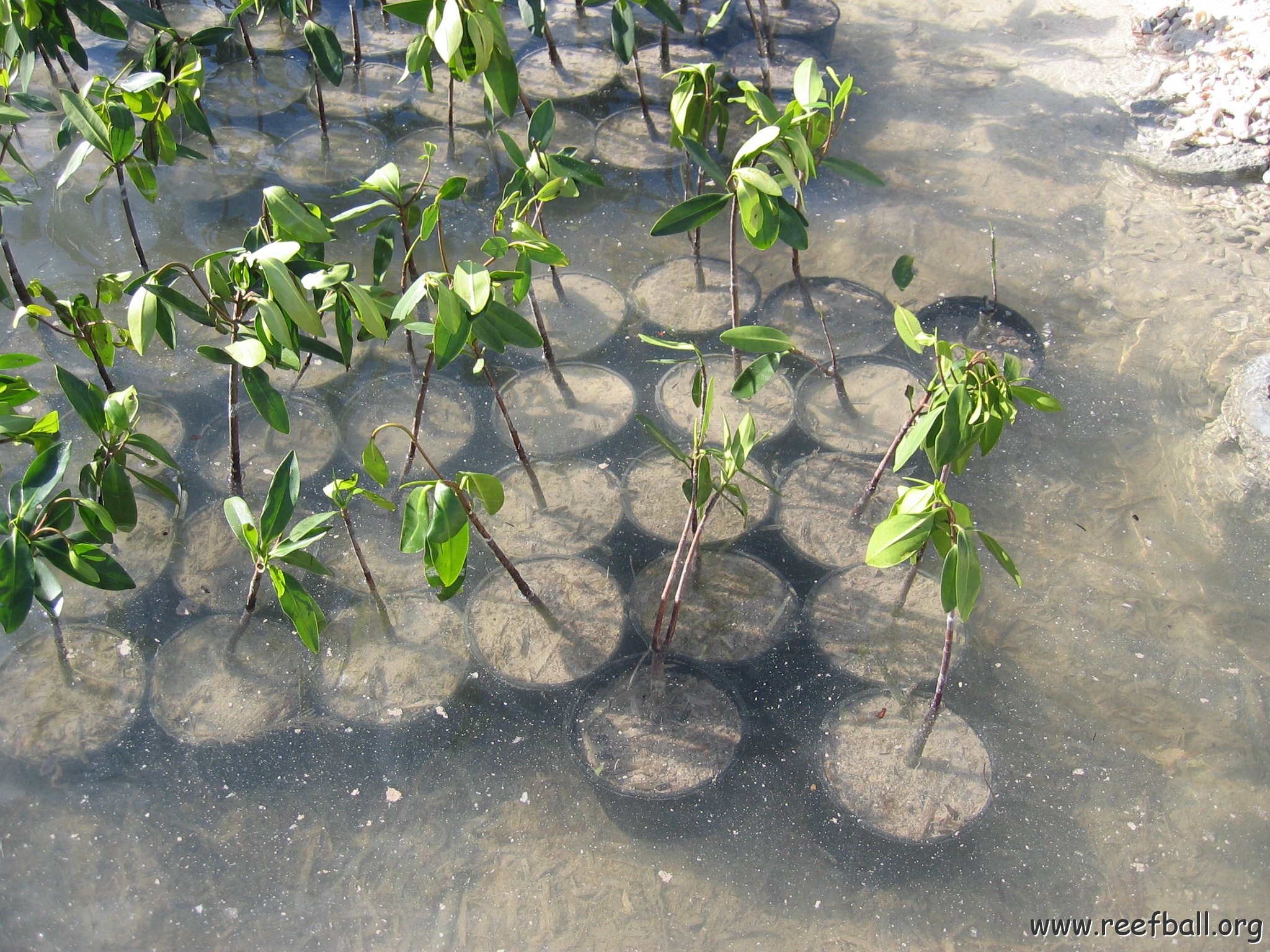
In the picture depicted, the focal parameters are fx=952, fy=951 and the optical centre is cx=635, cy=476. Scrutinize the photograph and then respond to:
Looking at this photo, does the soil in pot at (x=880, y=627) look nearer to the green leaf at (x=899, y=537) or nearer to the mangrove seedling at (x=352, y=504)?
the green leaf at (x=899, y=537)

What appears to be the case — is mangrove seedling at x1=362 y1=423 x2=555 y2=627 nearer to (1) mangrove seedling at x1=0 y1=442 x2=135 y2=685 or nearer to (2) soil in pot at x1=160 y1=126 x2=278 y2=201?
(1) mangrove seedling at x1=0 y1=442 x2=135 y2=685

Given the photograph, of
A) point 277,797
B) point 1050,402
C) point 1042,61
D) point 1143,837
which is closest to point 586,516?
point 277,797

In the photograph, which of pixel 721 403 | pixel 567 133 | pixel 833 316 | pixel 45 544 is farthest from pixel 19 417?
pixel 567 133

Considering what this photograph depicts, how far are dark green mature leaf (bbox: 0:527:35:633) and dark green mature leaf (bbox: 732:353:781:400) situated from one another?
1220 millimetres

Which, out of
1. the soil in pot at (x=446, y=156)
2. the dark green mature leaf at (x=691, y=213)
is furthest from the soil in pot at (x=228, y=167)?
the dark green mature leaf at (x=691, y=213)

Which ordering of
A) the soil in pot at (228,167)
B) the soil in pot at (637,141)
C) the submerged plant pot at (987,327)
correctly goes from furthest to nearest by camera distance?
the soil in pot at (637,141) < the soil in pot at (228,167) < the submerged plant pot at (987,327)

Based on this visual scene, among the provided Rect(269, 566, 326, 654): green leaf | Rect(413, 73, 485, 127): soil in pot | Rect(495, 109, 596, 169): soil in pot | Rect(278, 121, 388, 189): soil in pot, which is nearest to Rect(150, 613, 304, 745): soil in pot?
Rect(269, 566, 326, 654): green leaf

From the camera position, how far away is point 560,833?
1.68 m

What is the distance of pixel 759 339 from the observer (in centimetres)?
169

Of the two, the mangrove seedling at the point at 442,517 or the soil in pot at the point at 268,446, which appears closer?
the mangrove seedling at the point at 442,517

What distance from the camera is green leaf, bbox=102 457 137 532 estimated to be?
173 cm

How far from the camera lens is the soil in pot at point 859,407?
2252 mm

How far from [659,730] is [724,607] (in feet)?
0.99

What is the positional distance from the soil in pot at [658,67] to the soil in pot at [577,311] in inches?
36.9
